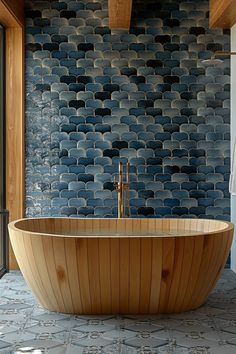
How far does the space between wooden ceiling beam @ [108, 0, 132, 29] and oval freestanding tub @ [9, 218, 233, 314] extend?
7.10 feet

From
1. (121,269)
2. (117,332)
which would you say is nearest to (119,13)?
(121,269)

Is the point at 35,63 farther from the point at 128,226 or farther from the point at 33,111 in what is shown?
the point at 128,226

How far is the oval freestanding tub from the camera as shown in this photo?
378 centimetres

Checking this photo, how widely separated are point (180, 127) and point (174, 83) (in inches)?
17.6

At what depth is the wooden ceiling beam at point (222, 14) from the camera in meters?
4.95

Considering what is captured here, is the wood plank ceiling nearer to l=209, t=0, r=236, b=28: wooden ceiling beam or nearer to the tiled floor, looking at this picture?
l=209, t=0, r=236, b=28: wooden ceiling beam

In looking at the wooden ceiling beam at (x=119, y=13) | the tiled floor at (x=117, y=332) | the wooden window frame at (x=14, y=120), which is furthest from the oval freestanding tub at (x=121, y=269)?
the wooden ceiling beam at (x=119, y=13)

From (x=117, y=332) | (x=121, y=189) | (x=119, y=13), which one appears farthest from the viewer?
(x=121, y=189)

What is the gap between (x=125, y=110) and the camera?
18.8 feet

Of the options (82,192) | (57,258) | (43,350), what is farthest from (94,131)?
(43,350)

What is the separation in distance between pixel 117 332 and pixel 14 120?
9.04 feet

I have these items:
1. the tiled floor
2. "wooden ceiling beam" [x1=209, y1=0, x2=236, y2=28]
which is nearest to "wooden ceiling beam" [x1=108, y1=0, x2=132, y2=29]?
"wooden ceiling beam" [x1=209, y1=0, x2=236, y2=28]

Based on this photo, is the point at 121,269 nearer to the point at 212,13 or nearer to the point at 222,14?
the point at 222,14

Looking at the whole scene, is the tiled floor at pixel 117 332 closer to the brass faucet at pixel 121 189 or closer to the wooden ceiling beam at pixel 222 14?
the brass faucet at pixel 121 189
